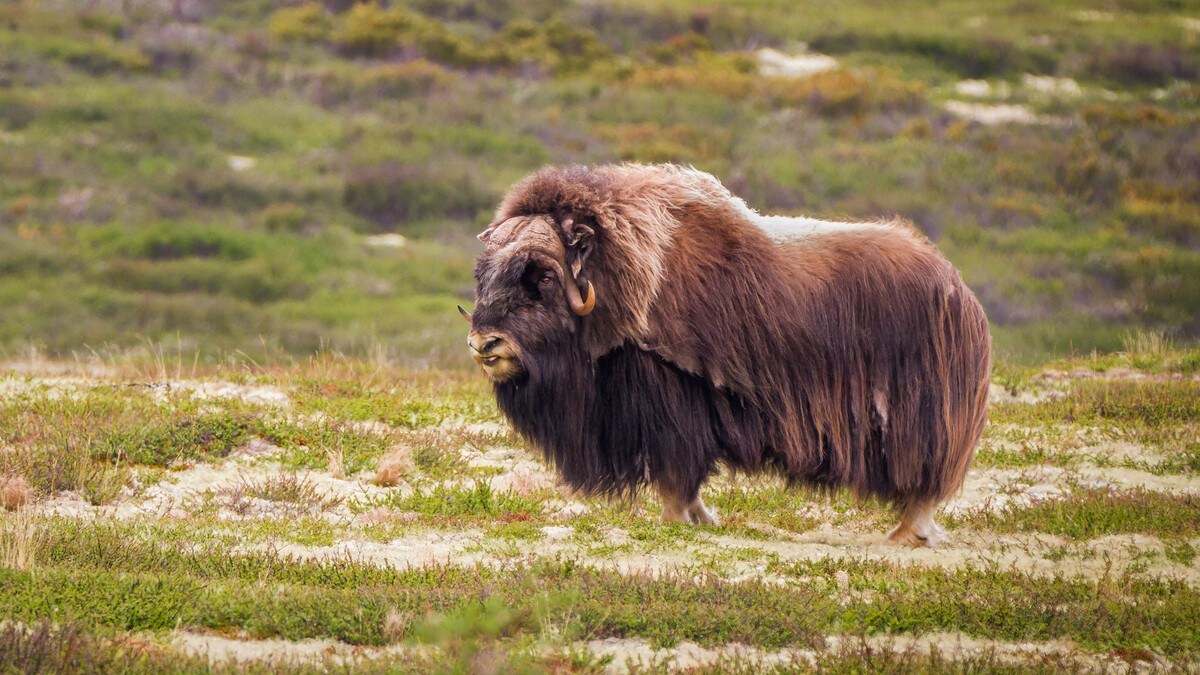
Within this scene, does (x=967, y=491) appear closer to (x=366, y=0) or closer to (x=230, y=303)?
(x=230, y=303)

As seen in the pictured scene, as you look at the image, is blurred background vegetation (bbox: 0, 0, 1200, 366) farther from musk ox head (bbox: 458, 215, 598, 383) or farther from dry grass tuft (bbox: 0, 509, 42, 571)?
dry grass tuft (bbox: 0, 509, 42, 571)

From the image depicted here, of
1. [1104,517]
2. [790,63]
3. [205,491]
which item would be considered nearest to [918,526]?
[1104,517]

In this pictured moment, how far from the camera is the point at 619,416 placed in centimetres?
633

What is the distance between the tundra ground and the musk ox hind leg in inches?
4.2

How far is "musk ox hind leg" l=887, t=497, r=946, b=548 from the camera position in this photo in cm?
644

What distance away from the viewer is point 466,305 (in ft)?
60.5

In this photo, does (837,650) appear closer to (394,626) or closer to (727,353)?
(394,626)

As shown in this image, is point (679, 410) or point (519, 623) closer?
point (519, 623)

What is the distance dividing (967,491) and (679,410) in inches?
→ 92.5

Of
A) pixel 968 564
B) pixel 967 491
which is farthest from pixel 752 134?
pixel 968 564

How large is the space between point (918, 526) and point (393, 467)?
295cm

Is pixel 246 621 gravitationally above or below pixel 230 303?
above

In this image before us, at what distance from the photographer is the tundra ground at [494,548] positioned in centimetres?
450

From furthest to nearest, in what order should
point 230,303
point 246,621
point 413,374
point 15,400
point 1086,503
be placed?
point 230,303 < point 413,374 < point 15,400 < point 1086,503 < point 246,621
